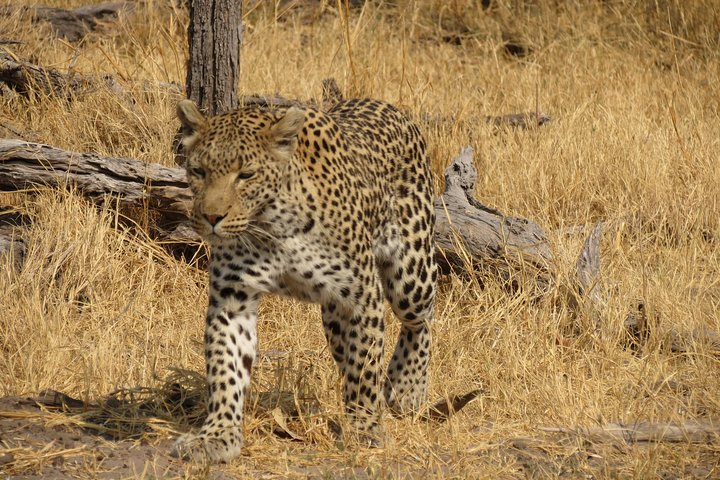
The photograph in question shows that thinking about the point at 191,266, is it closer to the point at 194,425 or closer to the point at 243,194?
the point at 194,425

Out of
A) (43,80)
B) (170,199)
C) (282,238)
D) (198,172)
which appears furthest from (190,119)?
(43,80)

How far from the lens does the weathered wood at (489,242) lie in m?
6.89

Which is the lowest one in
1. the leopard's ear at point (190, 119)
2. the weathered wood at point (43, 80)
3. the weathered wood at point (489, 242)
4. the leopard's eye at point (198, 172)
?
the weathered wood at point (489, 242)

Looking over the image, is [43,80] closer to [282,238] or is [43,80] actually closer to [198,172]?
[198,172]

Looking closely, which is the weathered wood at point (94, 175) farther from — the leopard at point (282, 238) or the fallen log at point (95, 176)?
the leopard at point (282, 238)

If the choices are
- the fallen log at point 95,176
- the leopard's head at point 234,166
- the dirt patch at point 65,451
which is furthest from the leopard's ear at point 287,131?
the fallen log at point 95,176

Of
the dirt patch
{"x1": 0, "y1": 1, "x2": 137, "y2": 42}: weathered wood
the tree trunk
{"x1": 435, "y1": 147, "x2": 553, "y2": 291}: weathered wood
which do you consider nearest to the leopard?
the dirt patch

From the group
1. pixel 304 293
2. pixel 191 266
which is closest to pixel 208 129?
pixel 304 293

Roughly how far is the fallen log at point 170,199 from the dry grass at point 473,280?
136 mm

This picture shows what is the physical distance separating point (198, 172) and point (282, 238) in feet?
1.50

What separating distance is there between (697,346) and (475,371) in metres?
1.24

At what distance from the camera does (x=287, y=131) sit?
488 cm

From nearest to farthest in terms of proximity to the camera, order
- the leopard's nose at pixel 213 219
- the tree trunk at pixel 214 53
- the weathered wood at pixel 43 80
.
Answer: the leopard's nose at pixel 213 219 → the tree trunk at pixel 214 53 → the weathered wood at pixel 43 80

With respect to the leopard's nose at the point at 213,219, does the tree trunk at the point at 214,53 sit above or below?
A: above
